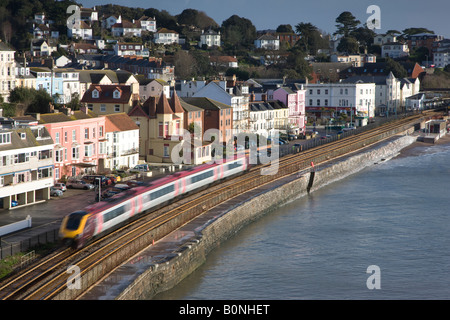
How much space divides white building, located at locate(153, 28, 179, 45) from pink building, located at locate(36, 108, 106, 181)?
298ft

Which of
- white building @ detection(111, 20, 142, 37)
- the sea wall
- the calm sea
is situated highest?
white building @ detection(111, 20, 142, 37)

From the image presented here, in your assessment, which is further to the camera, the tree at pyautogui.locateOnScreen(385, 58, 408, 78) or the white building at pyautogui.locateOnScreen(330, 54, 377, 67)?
the white building at pyautogui.locateOnScreen(330, 54, 377, 67)

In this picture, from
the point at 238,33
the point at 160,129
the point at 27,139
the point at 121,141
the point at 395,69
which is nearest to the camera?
the point at 27,139

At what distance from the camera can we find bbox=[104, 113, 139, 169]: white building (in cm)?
4856

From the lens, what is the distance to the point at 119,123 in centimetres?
5016

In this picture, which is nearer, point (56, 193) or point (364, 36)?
point (56, 193)

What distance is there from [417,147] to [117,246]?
55768mm

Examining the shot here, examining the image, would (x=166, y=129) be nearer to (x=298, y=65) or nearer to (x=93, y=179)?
(x=93, y=179)

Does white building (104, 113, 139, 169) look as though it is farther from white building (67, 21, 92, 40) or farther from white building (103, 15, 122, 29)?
white building (103, 15, 122, 29)

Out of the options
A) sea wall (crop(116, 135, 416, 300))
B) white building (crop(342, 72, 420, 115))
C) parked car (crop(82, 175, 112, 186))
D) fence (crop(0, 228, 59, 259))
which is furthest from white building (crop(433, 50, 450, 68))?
fence (crop(0, 228, 59, 259))

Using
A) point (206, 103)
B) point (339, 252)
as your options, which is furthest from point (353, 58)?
point (339, 252)
